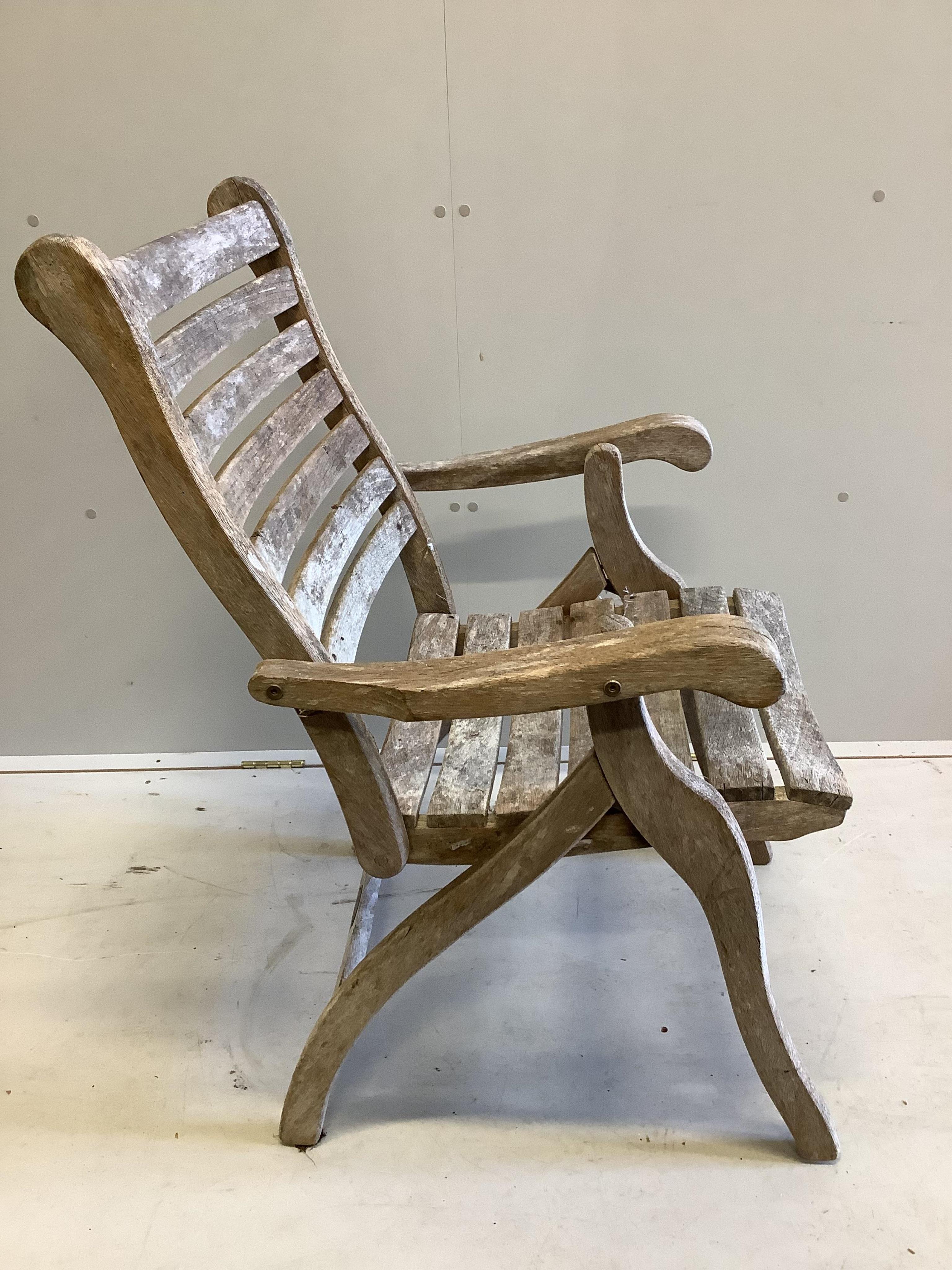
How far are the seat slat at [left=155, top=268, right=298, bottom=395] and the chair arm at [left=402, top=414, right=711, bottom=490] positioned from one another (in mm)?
353

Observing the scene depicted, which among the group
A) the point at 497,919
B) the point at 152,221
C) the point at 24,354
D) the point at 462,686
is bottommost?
the point at 497,919

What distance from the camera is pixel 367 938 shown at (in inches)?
60.9

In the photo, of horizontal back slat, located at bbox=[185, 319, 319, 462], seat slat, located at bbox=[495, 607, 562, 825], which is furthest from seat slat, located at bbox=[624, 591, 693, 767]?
horizontal back slat, located at bbox=[185, 319, 319, 462]

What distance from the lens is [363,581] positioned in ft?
4.79

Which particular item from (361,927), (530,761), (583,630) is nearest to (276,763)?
(361,927)

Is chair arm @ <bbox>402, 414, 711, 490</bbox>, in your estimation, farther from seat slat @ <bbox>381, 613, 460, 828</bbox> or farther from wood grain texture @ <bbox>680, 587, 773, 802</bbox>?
wood grain texture @ <bbox>680, 587, 773, 802</bbox>

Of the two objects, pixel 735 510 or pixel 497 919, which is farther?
pixel 735 510

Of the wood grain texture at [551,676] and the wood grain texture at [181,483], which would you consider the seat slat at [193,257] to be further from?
the wood grain texture at [551,676]

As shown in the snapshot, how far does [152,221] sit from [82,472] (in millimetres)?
505

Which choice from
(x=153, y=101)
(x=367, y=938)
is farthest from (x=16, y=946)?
(x=153, y=101)

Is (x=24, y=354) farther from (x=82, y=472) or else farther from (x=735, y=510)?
(x=735, y=510)

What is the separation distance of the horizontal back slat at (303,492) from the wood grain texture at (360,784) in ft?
0.69

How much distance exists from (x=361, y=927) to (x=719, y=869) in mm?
683

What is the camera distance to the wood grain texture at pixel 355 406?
55.9 inches
